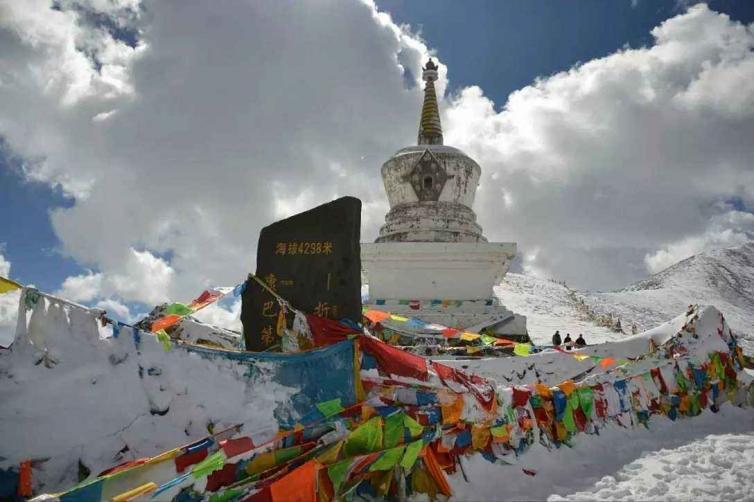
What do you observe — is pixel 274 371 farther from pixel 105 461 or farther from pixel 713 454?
pixel 713 454

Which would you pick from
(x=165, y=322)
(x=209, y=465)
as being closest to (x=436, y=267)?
(x=165, y=322)

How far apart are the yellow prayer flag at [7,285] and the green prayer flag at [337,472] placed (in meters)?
2.82

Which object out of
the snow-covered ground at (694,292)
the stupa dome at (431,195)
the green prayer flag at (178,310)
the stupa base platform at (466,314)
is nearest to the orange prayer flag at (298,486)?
the green prayer flag at (178,310)

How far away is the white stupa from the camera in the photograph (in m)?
15.5

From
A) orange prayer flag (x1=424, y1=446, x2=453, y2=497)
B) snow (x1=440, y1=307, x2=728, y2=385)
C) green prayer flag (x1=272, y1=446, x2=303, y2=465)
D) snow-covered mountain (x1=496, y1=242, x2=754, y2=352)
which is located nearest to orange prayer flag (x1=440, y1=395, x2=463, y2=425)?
orange prayer flag (x1=424, y1=446, x2=453, y2=497)

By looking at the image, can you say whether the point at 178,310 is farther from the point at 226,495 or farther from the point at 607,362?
the point at 607,362

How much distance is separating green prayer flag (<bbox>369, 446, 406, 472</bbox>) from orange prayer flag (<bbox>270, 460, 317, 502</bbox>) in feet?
1.86

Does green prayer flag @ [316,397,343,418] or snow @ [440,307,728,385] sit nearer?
green prayer flag @ [316,397,343,418]

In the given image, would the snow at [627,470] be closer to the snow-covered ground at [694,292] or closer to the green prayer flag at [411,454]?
the green prayer flag at [411,454]

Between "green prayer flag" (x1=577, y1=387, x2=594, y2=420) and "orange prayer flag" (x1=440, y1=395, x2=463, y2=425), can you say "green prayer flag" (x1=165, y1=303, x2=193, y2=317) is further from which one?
"green prayer flag" (x1=577, y1=387, x2=594, y2=420)

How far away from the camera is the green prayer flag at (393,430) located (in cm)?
382

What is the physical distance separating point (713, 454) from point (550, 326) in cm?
1414

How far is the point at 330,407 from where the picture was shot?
13.9ft

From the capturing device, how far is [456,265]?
16.2 metres
